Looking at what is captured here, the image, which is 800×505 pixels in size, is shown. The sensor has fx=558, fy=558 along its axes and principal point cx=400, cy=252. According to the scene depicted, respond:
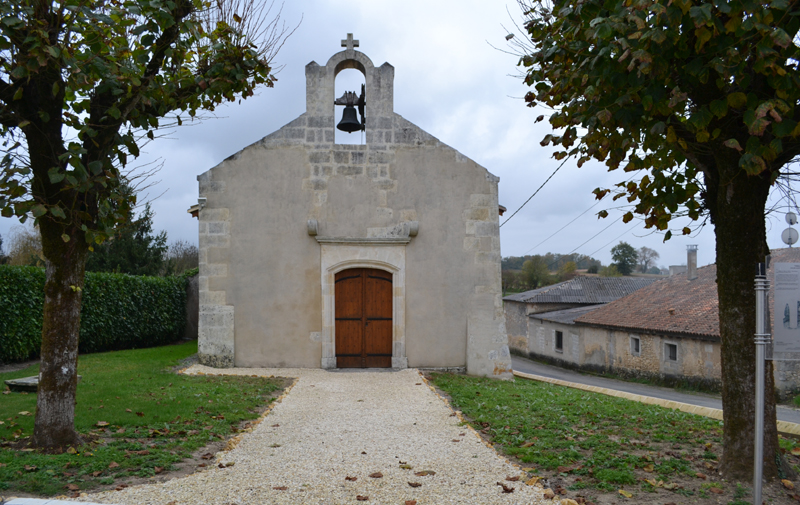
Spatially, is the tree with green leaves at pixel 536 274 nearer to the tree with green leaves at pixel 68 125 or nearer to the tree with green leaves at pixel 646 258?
the tree with green leaves at pixel 646 258

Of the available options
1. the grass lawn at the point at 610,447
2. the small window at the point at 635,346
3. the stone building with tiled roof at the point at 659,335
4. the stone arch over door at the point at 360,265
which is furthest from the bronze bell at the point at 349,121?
the small window at the point at 635,346

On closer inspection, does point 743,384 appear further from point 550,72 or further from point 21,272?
point 21,272

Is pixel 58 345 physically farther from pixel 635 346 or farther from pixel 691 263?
pixel 691 263

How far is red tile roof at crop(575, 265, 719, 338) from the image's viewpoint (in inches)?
806

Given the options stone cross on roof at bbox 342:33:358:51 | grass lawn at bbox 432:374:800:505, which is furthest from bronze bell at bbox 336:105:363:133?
grass lawn at bbox 432:374:800:505

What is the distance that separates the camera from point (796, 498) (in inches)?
145

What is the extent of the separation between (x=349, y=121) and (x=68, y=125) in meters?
6.18

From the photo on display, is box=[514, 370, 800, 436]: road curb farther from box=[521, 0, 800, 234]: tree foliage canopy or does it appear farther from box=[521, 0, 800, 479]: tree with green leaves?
box=[521, 0, 800, 234]: tree foliage canopy

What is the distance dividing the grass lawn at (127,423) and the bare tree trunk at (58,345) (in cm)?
24

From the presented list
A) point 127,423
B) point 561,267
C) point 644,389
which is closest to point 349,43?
point 127,423

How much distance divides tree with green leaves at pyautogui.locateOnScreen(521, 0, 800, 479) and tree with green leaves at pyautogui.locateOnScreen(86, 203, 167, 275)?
1863 cm

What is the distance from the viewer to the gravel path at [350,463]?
3.80 metres

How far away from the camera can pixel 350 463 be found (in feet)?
15.4

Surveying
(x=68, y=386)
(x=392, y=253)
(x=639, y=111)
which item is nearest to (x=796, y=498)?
(x=639, y=111)
